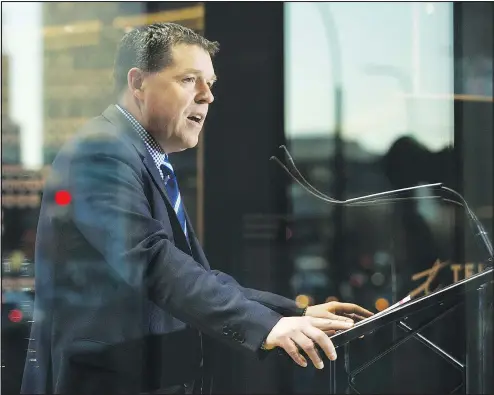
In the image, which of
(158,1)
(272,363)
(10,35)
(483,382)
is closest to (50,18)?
(10,35)

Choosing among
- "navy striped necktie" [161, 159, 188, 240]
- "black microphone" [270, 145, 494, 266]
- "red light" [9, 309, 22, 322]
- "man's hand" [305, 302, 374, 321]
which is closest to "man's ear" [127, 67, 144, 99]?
"navy striped necktie" [161, 159, 188, 240]

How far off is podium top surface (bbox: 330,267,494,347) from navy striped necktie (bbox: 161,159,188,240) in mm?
810

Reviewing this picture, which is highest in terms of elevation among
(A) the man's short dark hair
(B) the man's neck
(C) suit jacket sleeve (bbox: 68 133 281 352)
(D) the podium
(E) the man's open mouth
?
(A) the man's short dark hair

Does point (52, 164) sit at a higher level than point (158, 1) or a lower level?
lower

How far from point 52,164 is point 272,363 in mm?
1313

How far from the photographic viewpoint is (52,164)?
3.17m

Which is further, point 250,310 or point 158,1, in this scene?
point 158,1

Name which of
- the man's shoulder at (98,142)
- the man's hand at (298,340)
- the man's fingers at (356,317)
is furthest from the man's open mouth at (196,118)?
the man's fingers at (356,317)

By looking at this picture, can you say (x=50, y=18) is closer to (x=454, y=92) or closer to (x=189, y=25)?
(x=189, y=25)

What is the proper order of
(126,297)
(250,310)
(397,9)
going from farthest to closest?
(397,9) → (126,297) → (250,310)

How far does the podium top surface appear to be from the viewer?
2902 millimetres

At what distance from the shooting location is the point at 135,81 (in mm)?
3152

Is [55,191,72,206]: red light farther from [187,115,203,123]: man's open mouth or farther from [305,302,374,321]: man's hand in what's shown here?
[305,302,374,321]: man's hand

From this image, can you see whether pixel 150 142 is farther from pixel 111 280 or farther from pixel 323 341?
pixel 323 341
